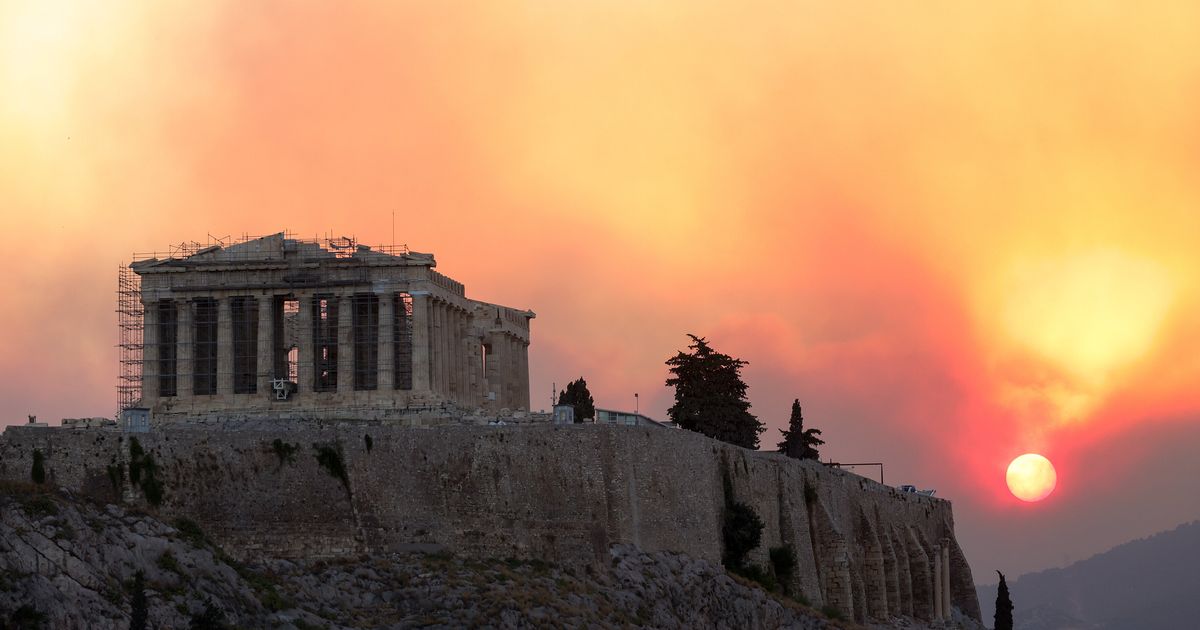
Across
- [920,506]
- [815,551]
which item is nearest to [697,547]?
[815,551]

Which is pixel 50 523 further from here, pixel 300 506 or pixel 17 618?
pixel 300 506

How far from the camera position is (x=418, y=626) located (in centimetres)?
7262

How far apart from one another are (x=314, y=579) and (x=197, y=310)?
2627cm

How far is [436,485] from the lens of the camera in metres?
78.4

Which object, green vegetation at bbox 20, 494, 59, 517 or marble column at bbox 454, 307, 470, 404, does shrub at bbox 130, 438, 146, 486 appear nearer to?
green vegetation at bbox 20, 494, 59, 517

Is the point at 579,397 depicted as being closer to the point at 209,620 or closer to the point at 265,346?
the point at 265,346

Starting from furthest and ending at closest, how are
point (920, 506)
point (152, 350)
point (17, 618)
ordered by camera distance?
point (920, 506), point (152, 350), point (17, 618)

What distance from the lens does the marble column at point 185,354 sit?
3762 inches

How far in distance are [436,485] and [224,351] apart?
20907 mm

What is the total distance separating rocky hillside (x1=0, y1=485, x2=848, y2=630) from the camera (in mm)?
64938

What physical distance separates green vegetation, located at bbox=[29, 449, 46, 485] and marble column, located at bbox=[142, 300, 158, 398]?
2373 cm

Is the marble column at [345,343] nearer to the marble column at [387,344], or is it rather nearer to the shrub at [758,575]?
the marble column at [387,344]

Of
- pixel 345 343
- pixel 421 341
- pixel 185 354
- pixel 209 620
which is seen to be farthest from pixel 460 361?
pixel 209 620

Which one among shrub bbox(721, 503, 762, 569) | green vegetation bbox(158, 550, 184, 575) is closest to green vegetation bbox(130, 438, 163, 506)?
green vegetation bbox(158, 550, 184, 575)
